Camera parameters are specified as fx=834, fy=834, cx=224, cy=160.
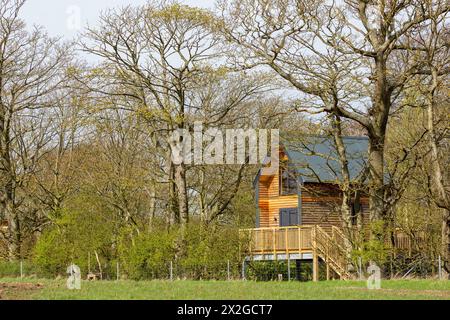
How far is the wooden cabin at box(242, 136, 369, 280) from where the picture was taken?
33250mm

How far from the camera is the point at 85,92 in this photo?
1430 inches

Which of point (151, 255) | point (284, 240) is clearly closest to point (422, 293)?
point (151, 255)

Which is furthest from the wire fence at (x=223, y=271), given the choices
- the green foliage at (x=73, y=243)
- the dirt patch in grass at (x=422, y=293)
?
the dirt patch in grass at (x=422, y=293)

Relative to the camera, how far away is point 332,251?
3350 cm

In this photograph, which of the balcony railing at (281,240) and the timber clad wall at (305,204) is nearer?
the balcony railing at (281,240)

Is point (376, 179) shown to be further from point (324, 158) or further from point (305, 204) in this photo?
point (305, 204)

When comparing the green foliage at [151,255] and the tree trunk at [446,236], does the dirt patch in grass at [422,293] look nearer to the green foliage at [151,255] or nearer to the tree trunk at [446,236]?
the tree trunk at [446,236]

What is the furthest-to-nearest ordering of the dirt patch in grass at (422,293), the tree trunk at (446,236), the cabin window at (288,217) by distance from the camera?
the cabin window at (288,217) < the tree trunk at (446,236) < the dirt patch in grass at (422,293)

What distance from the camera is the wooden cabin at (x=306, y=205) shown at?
33.2 m

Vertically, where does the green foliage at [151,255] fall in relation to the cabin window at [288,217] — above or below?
below

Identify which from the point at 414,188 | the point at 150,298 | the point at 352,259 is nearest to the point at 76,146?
the point at 414,188

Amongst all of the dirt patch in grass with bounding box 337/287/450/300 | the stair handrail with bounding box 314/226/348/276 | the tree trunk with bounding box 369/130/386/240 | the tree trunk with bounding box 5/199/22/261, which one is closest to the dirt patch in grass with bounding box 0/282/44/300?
the dirt patch in grass with bounding box 337/287/450/300

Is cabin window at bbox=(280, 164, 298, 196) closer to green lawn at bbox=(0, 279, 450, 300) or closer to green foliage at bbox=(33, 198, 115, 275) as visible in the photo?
green foliage at bbox=(33, 198, 115, 275)

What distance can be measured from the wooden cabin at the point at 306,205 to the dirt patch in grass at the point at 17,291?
15.1m
